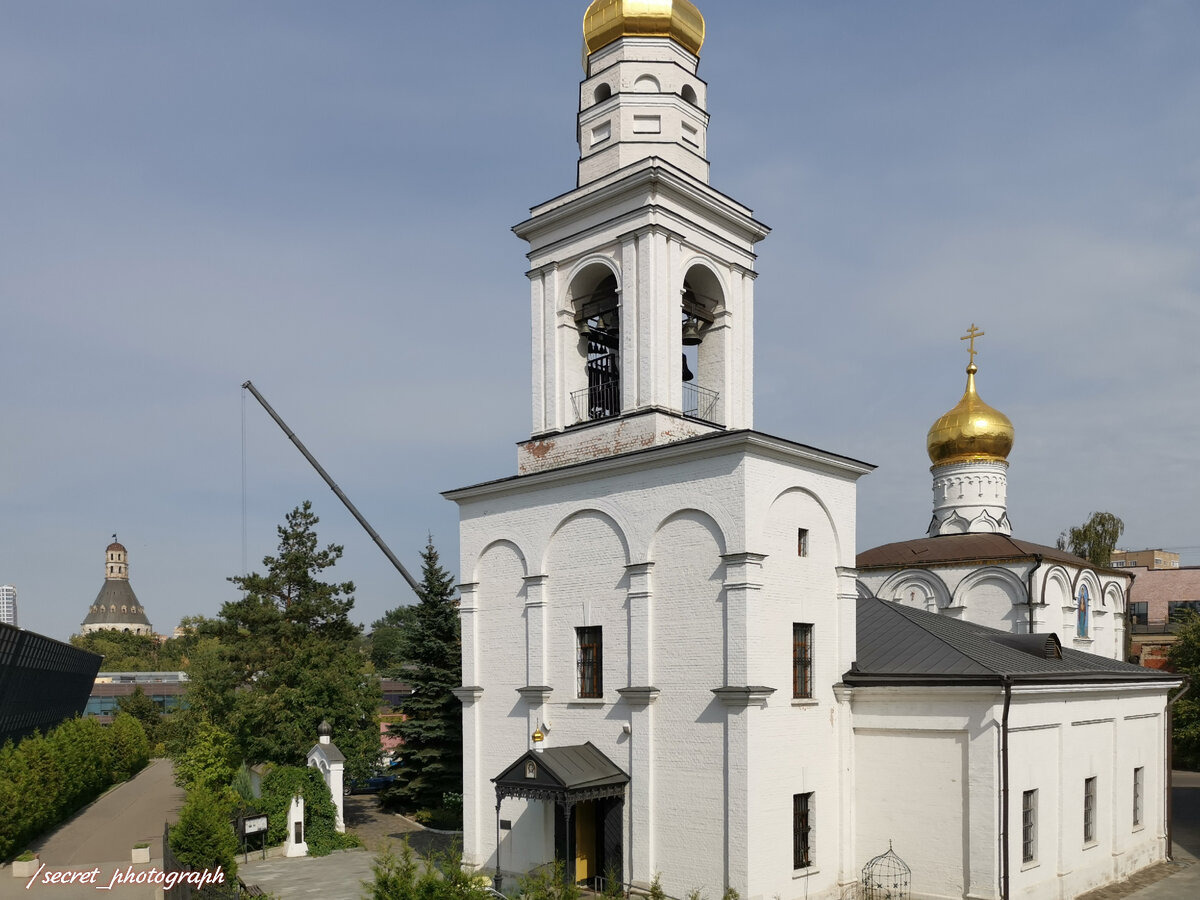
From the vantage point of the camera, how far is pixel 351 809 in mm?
30266

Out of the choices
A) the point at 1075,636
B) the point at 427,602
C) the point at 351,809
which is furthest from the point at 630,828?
the point at 1075,636

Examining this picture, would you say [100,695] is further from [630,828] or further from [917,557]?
[630,828]

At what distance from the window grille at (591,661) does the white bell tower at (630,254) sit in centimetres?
336

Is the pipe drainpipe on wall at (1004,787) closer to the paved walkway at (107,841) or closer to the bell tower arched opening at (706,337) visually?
the bell tower arched opening at (706,337)

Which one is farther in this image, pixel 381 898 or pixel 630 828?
pixel 630 828

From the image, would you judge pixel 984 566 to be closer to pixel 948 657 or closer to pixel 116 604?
pixel 948 657

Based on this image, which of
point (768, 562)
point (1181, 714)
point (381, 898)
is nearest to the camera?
point (381, 898)

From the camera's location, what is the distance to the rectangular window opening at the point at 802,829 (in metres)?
16.7

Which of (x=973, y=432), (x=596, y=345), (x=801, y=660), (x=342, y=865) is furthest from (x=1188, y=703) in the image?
(x=342, y=865)

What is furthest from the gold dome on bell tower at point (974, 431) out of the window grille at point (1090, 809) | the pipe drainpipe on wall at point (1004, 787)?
the pipe drainpipe on wall at point (1004, 787)

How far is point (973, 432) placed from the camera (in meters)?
36.8

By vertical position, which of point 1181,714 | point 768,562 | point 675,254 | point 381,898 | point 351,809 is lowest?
point 351,809

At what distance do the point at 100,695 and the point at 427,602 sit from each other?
56.8m

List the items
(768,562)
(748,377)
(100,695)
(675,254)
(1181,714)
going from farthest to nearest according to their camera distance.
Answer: (100,695) < (1181,714) < (748,377) < (675,254) < (768,562)
